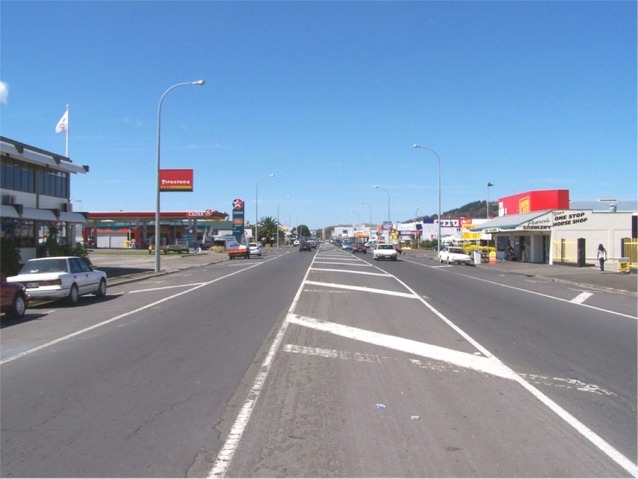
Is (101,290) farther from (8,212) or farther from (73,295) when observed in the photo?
(8,212)

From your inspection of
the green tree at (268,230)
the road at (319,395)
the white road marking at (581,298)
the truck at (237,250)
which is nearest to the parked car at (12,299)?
the road at (319,395)

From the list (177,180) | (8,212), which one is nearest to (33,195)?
(8,212)

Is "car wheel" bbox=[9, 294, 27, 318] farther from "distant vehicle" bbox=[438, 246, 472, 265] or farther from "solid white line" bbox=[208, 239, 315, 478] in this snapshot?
"distant vehicle" bbox=[438, 246, 472, 265]

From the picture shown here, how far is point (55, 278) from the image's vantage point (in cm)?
1788

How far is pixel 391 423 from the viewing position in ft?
20.6

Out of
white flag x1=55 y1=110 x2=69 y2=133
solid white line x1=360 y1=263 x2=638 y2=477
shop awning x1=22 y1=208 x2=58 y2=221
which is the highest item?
white flag x1=55 y1=110 x2=69 y2=133

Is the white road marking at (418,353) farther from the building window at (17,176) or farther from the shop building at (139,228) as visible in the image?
the shop building at (139,228)

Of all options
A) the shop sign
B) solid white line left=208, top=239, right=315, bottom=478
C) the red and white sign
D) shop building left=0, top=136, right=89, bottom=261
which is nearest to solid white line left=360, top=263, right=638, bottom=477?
solid white line left=208, top=239, right=315, bottom=478

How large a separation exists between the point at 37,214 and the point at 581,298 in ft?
86.3

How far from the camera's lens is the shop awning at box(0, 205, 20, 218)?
2816 centimetres

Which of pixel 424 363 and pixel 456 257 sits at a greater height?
pixel 456 257

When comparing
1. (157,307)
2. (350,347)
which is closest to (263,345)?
(350,347)

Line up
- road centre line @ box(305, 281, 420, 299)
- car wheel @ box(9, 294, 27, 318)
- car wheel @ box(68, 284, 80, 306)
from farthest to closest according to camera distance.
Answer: road centre line @ box(305, 281, 420, 299)
car wheel @ box(68, 284, 80, 306)
car wheel @ box(9, 294, 27, 318)

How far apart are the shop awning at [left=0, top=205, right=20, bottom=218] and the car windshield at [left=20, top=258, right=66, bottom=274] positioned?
35.5 feet
